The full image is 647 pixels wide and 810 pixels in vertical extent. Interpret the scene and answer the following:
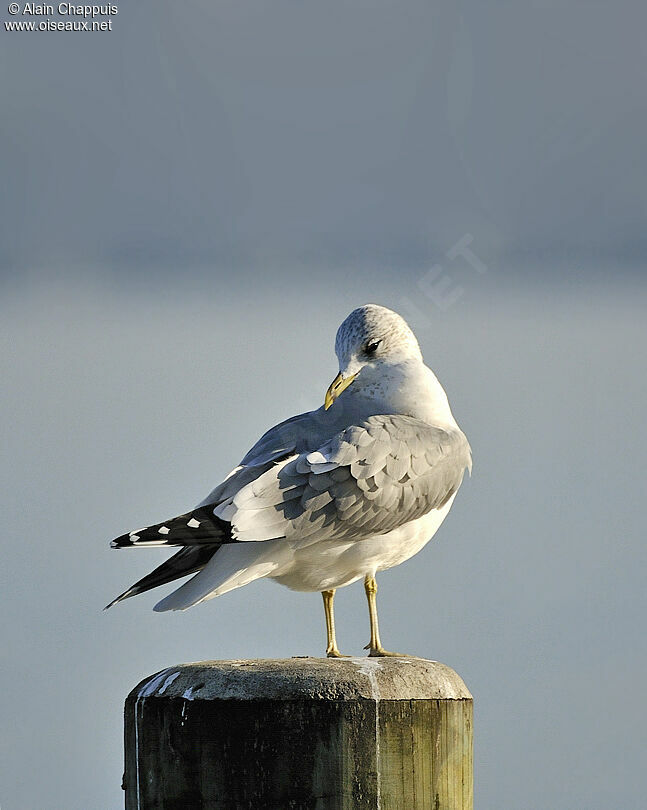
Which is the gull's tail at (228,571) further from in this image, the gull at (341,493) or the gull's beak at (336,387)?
the gull's beak at (336,387)

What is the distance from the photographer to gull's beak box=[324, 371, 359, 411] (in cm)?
482

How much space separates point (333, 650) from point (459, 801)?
5.28ft

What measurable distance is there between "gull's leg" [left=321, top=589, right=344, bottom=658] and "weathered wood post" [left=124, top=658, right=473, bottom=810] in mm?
1611

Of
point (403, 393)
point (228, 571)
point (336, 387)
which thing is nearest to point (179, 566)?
point (228, 571)

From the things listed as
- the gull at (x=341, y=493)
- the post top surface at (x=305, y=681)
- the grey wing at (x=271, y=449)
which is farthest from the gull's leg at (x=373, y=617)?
the post top surface at (x=305, y=681)

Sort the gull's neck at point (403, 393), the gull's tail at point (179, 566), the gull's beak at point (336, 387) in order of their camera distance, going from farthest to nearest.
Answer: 1. the gull's neck at point (403, 393)
2. the gull's beak at point (336, 387)
3. the gull's tail at point (179, 566)

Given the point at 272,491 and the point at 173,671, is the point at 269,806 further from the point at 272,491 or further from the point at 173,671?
the point at 272,491

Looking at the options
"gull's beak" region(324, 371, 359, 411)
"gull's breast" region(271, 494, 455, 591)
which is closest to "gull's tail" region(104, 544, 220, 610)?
"gull's breast" region(271, 494, 455, 591)

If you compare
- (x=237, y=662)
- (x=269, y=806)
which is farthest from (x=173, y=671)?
(x=269, y=806)

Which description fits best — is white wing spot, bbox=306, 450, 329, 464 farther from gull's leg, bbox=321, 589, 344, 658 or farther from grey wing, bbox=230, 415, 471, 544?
gull's leg, bbox=321, 589, 344, 658

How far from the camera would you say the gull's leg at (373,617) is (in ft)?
15.4

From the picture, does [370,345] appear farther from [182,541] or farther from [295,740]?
[295,740]

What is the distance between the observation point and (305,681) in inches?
118

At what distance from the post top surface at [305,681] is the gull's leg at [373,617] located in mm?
1438
